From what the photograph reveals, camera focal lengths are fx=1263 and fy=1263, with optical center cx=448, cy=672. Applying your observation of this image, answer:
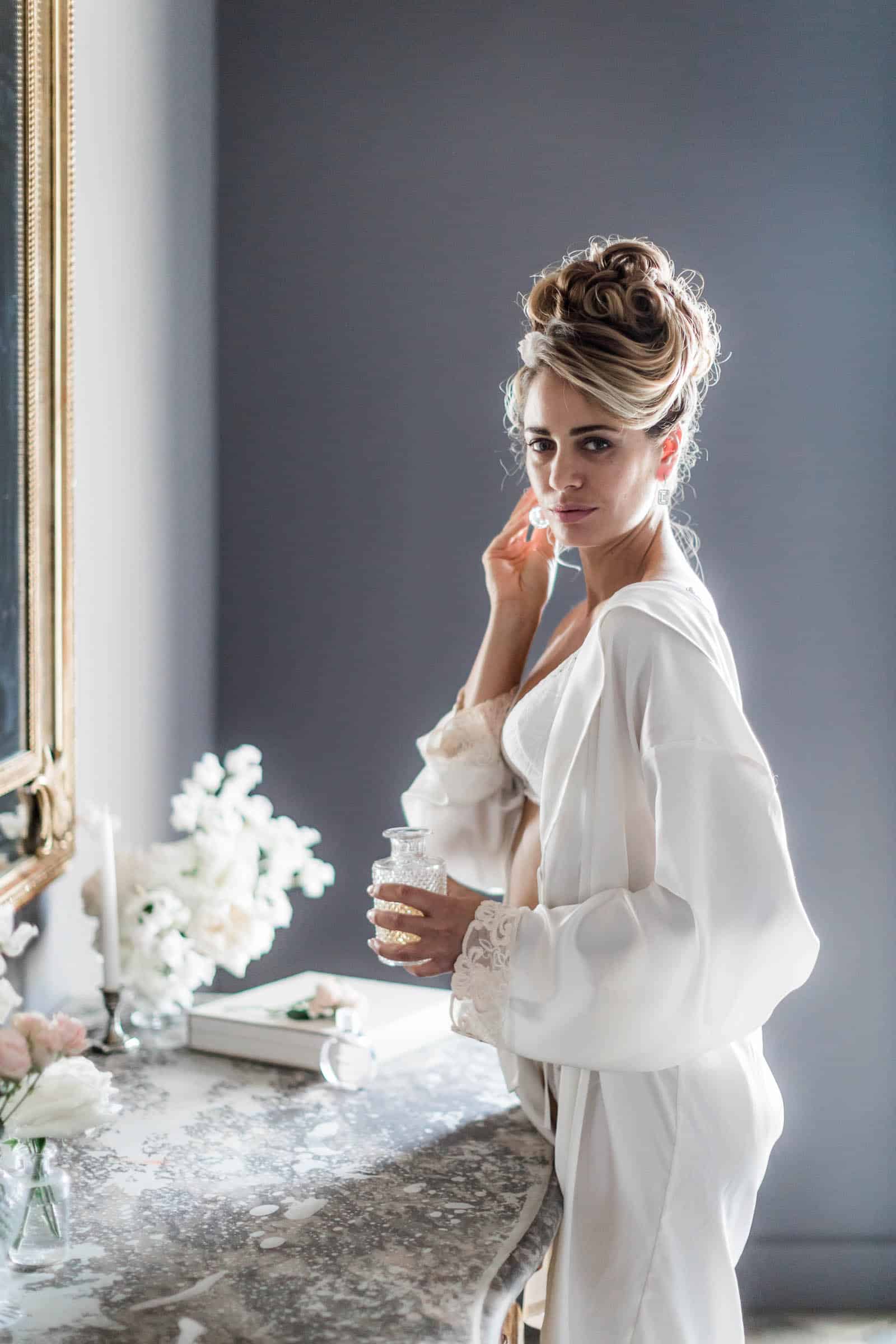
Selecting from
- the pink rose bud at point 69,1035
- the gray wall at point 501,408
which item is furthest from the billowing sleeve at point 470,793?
the gray wall at point 501,408

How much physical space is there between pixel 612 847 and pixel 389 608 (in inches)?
59.2

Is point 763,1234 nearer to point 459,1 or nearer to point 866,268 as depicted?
point 866,268

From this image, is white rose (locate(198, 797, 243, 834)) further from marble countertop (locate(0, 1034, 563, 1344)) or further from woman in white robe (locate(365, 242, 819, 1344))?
woman in white robe (locate(365, 242, 819, 1344))

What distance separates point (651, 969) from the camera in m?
1.17

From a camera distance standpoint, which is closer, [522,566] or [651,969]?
[651,969]

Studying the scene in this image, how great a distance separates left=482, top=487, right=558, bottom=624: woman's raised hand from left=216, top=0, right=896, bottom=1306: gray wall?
2.47 ft

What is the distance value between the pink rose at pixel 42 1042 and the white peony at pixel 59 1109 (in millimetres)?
16

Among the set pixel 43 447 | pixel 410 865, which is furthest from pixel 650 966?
pixel 43 447

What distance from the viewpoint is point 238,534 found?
8.98ft

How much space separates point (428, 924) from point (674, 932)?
0.85ft

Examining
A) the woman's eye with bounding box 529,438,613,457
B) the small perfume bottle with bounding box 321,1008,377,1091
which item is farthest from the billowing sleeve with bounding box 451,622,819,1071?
the small perfume bottle with bounding box 321,1008,377,1091

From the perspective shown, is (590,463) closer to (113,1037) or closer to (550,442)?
(550,442)

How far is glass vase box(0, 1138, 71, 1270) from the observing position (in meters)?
1.10

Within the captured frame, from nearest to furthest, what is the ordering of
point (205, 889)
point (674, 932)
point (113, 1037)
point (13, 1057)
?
point (13, 1057) → point (674, 932) → point (113, 1037) → point (205, 889)
